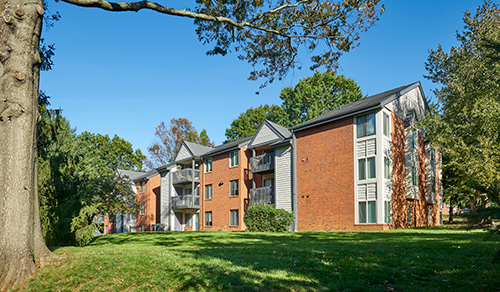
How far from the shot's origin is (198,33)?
43.2 ft

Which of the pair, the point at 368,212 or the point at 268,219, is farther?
the point at 268,219

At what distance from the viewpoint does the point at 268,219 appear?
25.0m

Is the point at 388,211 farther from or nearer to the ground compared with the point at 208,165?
nearer to the ground

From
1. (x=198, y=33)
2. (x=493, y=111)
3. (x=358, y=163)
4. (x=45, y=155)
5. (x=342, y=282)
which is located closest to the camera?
(x=342, y=282)

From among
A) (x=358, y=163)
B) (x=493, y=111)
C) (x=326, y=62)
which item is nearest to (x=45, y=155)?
(x=326, y=62)

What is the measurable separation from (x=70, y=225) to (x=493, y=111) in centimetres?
2145

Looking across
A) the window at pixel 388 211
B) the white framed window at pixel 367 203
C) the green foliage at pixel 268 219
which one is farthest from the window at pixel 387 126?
the green foliage at pixel 268 219

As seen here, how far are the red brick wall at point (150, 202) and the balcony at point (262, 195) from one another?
1647cm

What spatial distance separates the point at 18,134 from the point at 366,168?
1946 centimetres

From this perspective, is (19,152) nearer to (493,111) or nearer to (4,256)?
(4,256)

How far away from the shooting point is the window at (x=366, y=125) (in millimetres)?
23766

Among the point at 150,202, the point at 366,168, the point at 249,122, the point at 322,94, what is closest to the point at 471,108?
the point at 366,168

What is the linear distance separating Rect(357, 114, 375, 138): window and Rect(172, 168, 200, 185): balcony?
1935 centimetres

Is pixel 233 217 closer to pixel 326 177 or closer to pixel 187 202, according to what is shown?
pixel 187 202
